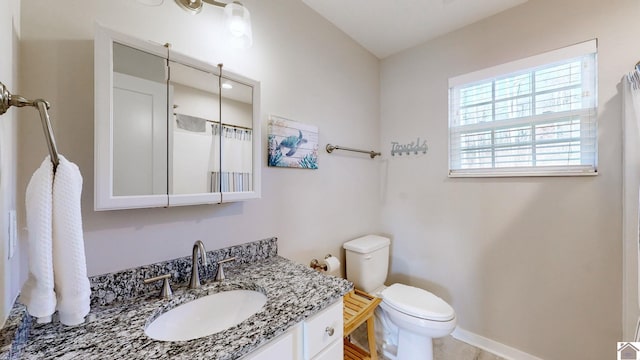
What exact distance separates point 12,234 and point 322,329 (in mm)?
999

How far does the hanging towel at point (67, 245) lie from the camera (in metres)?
0.59

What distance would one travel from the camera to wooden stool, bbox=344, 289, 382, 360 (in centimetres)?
141

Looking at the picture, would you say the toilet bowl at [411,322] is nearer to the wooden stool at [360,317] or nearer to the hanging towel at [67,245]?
the wooden stool at [360,317]

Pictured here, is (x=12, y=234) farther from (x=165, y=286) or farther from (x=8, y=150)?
(x=165, y=286)

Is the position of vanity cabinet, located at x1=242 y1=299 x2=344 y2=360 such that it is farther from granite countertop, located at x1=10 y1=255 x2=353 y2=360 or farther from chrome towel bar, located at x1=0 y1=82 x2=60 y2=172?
chrome towel bar, located at x1=0 y1=82 x2=60 y2=172

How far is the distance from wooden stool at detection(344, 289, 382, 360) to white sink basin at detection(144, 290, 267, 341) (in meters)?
0.60

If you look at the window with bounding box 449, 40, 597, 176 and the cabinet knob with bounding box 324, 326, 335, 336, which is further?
the window with bounding box 449, 40, 597, 176

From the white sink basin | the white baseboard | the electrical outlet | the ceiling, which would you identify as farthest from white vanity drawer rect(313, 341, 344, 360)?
the ceiling

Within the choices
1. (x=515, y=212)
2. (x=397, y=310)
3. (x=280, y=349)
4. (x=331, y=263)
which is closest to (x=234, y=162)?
(x=280, y=349)

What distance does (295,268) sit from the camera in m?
1.23

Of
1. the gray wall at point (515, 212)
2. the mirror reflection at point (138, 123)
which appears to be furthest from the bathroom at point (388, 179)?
the mirror reflection at point (138, 123)

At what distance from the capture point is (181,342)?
67 cm

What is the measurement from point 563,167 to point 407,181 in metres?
0.97

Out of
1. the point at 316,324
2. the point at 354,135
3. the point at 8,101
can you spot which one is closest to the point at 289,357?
the point at 316,324
